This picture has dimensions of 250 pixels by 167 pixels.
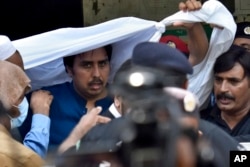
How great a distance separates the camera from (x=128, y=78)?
2.05 m

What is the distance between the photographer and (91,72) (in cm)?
384

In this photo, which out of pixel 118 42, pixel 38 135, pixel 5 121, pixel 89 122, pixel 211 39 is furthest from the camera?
pixel 118 42

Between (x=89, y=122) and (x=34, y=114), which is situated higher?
(x=89, y=122)

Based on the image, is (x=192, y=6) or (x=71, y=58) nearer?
(x=192, y=6)

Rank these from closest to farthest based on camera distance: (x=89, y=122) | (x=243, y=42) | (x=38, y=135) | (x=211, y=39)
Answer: (x=89, y=122) → (x=38, y=135) → (x=211, y=39) → (x=243, y=42)

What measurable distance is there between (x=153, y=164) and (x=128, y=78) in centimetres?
29

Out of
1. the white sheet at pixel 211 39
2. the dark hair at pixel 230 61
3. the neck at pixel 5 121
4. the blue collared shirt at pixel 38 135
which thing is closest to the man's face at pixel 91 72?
the blue collared shirt at pixel 38 135

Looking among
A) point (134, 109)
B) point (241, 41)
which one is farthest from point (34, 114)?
point (134, 109)

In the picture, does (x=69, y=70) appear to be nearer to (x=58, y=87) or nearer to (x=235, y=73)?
(x=58, y=87)

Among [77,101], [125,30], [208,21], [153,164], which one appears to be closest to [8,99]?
[77,101]

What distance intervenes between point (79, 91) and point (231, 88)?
791mm

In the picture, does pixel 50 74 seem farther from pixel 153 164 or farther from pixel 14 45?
pixel 153 164

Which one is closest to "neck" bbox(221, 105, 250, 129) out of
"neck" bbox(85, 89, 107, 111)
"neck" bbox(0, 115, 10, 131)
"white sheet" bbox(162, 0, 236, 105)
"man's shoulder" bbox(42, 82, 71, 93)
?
"white sheet" bbox(162, 0, 236, 105)

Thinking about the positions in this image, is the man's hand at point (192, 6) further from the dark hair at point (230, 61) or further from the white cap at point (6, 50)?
the white cap at point (6, 50)
